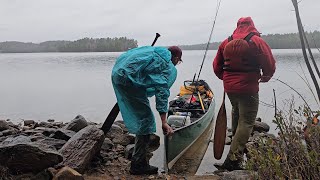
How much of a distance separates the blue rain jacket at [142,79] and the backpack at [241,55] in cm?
100

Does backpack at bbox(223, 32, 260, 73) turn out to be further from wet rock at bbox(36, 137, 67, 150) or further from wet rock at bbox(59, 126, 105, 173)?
wet rock at bbox(36, 137, 67, 150)

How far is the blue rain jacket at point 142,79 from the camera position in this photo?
15.0ft

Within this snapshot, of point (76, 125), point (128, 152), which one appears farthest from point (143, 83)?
point (76, 125)

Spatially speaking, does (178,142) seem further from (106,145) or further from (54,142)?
(54,142)

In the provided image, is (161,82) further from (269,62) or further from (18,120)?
(18,120)

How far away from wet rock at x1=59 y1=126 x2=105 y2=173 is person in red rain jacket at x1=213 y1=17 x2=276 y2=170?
80.6 inches

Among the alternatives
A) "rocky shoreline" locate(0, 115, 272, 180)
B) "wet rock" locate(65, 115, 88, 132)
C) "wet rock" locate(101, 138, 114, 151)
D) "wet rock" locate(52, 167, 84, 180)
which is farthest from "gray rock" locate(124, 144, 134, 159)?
"wet rock" locate(52, 167, 84, 180)

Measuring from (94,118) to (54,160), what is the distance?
8.85 metres

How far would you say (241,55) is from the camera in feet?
16.7

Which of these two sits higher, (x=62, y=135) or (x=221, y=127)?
(x=221, y=127)

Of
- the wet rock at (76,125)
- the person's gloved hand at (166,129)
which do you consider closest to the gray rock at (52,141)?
the wet rock at (76,125)

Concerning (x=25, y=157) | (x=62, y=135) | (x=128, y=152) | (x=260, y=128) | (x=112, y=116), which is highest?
(x=112, y=116)

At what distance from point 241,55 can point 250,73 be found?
32cm

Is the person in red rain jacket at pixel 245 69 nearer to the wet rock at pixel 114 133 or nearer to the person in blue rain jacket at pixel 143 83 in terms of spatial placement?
the person in blue rain jacket at pixel 143 83
